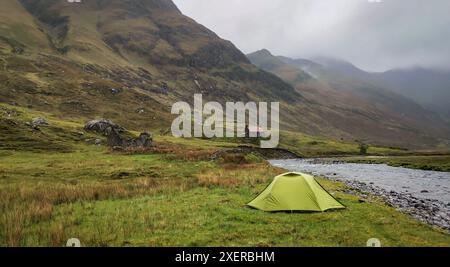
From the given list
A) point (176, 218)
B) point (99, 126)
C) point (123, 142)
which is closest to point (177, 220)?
Answer: point (176, 218)

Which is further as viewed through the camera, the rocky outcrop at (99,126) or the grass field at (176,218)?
the rocky outcrop at (99,126)

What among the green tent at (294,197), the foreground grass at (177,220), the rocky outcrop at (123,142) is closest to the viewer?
the foreground grass at (177,220)

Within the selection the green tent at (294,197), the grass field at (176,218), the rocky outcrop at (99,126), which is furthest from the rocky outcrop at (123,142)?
the green tent at (294,197)

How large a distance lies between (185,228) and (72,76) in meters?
180

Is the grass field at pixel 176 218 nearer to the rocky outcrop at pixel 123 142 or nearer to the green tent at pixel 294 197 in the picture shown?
the green tent at pixel 294 197

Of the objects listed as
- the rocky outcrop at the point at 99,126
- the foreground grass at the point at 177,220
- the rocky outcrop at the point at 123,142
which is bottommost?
the foreground grass at the point at 177,220

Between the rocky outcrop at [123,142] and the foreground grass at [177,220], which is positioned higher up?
the rocky outcrop at [123,142]

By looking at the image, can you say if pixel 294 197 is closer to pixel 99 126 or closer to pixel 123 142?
pixel 123 142

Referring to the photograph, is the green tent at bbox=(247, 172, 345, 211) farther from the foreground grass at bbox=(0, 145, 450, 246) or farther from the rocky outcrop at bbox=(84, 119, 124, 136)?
the rocky outcrop at bbox=(84, 119, 124, 136)

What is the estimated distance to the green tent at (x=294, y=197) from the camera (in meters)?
23.3

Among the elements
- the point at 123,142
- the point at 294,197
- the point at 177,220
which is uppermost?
the point at 123,142

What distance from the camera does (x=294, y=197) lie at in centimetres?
2377
